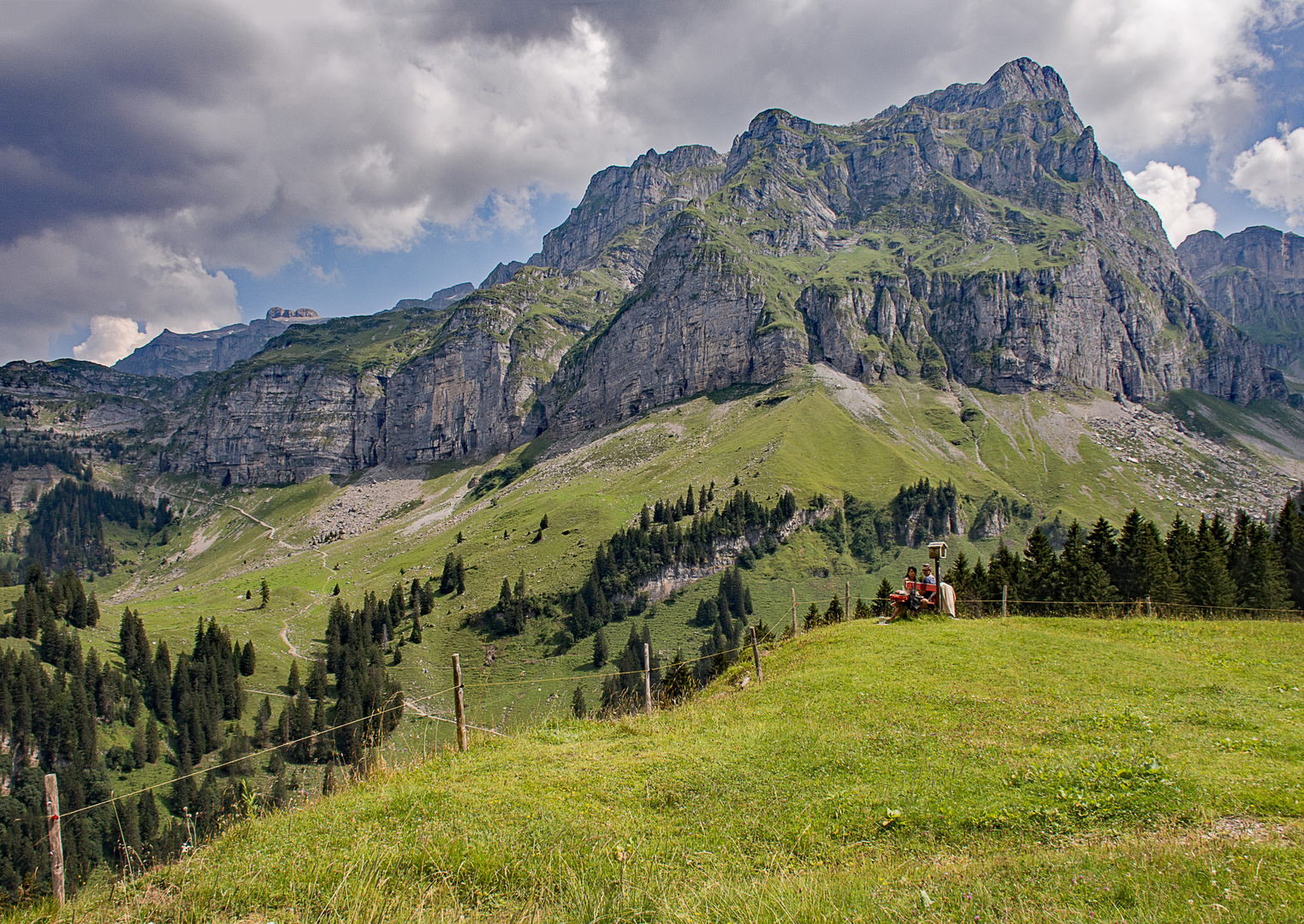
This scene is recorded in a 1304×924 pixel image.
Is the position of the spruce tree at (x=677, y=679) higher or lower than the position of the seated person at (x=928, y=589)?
lower

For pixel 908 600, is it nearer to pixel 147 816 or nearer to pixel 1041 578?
pixel 1041 578

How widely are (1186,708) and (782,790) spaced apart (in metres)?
11.5

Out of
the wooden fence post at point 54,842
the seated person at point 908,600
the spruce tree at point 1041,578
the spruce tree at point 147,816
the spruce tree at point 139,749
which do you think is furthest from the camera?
the spruce tree at point 139,749

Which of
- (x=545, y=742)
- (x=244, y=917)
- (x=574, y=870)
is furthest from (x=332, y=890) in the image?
(x=545, y=742)

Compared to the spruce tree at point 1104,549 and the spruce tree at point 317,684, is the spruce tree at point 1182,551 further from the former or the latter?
the spruce tree at point 317,684

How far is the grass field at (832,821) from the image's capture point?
645 centimetres

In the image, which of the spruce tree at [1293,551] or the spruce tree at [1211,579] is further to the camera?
the spruce tree at [1293,551]

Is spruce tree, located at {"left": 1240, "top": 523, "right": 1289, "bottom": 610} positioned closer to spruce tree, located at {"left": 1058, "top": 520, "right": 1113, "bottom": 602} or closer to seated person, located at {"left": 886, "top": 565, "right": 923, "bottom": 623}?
spruce tree, located at {"left": 1058, "top": 520, "right": 1113, "bottom": 602}

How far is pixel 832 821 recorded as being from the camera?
9.68 metres

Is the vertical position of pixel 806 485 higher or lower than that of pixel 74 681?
higher

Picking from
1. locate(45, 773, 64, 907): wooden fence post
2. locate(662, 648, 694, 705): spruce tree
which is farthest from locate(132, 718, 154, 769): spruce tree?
Answer: locate(45, 773, 64, 907): wooden fence post

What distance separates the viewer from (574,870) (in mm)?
7617

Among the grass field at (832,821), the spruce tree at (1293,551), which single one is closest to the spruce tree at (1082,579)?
the spruce tree at (1293,551)

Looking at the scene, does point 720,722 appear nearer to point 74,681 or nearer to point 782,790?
point 782,790
